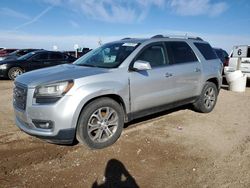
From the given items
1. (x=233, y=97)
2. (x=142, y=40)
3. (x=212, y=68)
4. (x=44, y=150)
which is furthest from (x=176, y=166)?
(x=233, y=97)

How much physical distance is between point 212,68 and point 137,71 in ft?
8.69

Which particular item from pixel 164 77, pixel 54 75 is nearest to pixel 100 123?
pixel 54 75

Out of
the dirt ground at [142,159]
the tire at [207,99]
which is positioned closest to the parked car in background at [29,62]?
the dirt ground at [142,159]

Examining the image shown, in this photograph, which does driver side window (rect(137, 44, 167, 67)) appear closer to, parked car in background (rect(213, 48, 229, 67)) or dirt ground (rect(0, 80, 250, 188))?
dirt ground (rect(0, 80, 250, 188))

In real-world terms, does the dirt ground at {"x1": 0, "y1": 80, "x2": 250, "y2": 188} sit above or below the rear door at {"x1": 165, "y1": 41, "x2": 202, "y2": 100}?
below

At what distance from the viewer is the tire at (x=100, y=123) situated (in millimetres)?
Result: 4211

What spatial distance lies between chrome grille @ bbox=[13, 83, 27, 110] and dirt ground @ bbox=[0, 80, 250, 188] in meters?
0.75

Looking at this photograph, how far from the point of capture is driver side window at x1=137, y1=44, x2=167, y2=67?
5137 mm

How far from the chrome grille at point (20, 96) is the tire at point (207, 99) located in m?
4.06

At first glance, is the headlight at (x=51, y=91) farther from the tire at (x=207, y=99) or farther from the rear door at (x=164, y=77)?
the tire at (x=207, y=99)

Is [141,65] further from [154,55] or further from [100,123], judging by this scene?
[100,123]

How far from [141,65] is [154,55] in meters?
0.79

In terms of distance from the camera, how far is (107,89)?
4363 mm

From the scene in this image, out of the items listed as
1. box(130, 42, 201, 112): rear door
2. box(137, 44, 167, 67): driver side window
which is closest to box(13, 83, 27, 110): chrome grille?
box(130, 42, 201, 112): rear door
